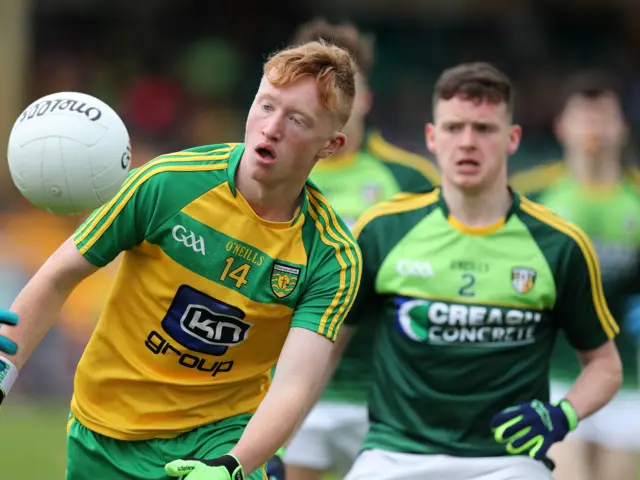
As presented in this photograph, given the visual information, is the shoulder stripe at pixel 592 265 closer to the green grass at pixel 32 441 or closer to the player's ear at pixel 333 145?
the player's ear at pixel 333 145

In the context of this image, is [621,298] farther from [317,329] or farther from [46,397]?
[46,397]

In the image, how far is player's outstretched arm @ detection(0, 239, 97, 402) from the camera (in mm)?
4203

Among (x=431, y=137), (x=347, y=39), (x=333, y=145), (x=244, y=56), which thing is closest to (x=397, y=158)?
(x=347, y=39)

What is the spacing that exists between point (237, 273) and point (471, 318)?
1.35m

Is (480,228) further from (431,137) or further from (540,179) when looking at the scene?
(540,179)

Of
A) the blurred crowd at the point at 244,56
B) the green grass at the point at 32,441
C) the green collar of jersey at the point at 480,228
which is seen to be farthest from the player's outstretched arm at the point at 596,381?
the blurred crowd at the point at 244,56

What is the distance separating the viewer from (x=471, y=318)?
5.47 meters

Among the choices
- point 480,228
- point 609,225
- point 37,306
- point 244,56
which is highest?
point 244,56

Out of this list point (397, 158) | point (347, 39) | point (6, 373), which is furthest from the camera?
point (397, 158)

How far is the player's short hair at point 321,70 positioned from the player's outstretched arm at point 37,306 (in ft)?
3.06

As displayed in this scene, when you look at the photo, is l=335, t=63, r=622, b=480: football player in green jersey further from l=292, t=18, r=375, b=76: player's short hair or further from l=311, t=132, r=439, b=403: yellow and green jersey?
l=292, t=18, r=375, b=76: player's short hair

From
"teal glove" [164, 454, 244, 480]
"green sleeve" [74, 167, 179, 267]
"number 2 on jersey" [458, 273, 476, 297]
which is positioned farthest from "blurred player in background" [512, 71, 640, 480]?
"teal glove" [164, 454, 244, 480]

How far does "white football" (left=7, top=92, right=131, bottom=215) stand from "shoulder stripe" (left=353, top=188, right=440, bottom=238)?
5.20 feet

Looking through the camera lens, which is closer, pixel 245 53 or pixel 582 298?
pixel 582 298
